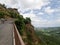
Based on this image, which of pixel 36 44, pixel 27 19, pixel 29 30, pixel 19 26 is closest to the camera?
pixel 19 26

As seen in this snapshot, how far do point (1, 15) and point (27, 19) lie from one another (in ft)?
61.2

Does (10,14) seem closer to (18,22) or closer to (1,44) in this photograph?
(18,22)

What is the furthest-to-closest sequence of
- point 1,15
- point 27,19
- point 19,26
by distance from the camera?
point 1,15
point 27,19
point 19,26

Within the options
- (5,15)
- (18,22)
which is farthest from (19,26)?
(5,15)

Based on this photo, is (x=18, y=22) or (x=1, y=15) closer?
(x=18, y=22)

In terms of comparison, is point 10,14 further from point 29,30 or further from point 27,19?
point 29,30

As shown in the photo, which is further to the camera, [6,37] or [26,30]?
[26,30]

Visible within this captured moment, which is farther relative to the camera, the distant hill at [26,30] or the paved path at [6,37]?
the distant hill at [26,30]

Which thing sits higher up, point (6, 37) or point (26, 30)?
point (6, 37)

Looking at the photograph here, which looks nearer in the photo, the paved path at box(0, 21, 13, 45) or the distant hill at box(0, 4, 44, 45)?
the paved path at box(0, 21, 13, 45)

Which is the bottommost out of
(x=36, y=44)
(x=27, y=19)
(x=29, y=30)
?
(x=36, y=44)

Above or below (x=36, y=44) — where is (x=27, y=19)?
above

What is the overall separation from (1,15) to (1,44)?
56.5 m

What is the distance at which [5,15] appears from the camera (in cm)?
6888
